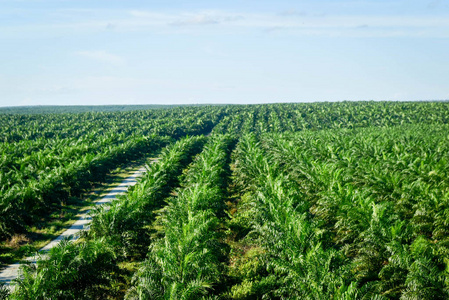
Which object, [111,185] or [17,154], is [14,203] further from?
[17,154]

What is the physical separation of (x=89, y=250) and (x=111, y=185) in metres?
17.0

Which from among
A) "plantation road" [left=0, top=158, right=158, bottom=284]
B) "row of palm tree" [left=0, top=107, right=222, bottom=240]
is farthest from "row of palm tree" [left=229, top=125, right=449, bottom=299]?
"row of palm tree" [left=0, top=107, right=222, bottom=240]

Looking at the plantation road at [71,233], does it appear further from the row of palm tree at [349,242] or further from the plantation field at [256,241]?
the row of palm tree at [349,242]

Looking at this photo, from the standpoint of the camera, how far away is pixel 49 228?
15914 millimetres

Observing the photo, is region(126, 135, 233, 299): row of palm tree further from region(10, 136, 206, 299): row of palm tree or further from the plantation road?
the plantation road

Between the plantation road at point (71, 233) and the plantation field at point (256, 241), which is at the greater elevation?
the plantation field at point (256, 241)

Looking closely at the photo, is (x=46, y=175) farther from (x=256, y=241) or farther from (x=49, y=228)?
(x=256, y=241)

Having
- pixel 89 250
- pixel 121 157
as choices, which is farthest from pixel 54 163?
pixel 89 250

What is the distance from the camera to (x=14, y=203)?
48.5 feet

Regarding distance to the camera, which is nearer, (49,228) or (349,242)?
(349,242)

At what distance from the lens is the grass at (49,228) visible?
42.4ft

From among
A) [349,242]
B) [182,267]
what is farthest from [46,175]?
[349,242]

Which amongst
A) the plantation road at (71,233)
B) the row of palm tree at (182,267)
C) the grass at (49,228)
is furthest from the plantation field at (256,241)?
the plantation road at (71,233)

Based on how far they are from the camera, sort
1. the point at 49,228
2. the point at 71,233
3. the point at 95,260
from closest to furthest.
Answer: the point at 95,260 < the point at 71,233 < the point at 49,228
